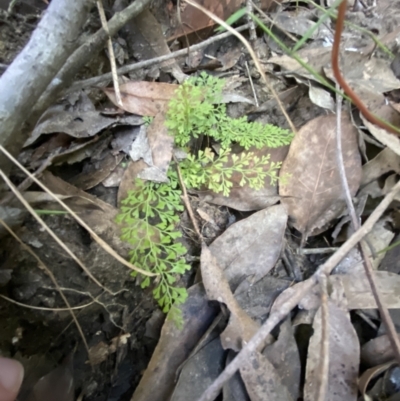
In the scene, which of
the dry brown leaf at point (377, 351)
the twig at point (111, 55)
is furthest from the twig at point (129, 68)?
A: the dry brown leaf at point (377, 351)

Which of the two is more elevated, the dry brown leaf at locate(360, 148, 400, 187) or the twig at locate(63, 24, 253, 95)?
the twig at locate(63, 24, 253, 95)

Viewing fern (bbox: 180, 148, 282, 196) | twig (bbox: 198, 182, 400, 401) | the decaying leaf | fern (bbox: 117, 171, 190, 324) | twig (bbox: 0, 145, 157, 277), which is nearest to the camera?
twig (bbox: 198, 182, 400, 401)

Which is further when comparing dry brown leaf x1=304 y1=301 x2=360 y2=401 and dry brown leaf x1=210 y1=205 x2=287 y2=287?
dry brown leaf x1=210 y1=205 x2=287 y2=287

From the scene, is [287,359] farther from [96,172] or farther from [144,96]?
[144,96]

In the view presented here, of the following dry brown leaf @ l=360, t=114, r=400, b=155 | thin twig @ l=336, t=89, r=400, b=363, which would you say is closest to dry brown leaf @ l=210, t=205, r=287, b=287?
thin twig @ l=336, t=89, r=400, b=363

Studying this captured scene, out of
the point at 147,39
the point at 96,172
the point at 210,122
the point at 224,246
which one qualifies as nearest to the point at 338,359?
the point at 224,246

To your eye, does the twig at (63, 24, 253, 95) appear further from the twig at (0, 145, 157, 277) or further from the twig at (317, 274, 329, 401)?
the twig at (317, 274, 329, 401)
